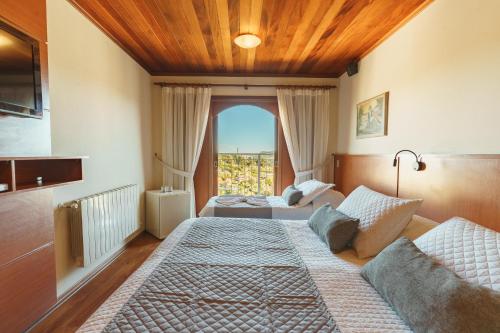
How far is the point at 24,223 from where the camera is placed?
56.7 inches

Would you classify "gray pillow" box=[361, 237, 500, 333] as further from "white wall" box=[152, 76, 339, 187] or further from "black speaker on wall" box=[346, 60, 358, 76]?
"white wall" box=[152, 76, 339, 187]

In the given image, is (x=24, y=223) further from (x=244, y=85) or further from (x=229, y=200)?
(x=244, y=85)

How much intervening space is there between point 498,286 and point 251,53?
2928 mm

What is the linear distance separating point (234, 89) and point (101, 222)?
256 cm

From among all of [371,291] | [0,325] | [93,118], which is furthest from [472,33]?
[0,325]

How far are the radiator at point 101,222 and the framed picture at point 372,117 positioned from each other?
2909 millimetres

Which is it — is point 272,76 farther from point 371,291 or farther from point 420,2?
point 371,291

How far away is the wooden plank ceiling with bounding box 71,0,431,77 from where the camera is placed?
1973 mm

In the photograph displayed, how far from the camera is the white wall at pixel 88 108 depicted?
1852 mm

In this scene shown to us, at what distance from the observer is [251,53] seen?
295 centimetres

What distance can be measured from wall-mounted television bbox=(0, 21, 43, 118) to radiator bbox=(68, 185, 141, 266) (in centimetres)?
86

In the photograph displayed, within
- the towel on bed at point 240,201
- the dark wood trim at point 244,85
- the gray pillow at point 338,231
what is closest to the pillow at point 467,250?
the gray pillow at point 338,231

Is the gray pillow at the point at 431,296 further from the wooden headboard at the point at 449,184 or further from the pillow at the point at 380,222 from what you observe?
the wooden headboard at the point at 449,184

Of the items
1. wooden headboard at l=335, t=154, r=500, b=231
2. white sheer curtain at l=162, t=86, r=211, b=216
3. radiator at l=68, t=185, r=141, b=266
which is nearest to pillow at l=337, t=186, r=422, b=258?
wooden headboard at l=335, t=154, r=500, b=231
